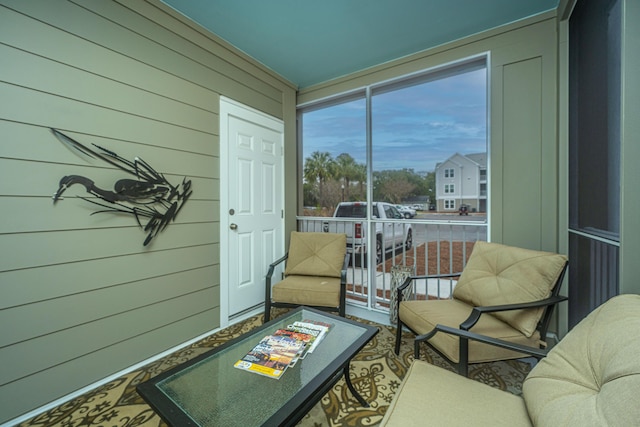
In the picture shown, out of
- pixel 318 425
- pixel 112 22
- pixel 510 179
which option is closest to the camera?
pixel 318 425

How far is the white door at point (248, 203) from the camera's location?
266 cm

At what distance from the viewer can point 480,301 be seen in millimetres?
1888

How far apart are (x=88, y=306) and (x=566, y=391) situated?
8.27 ft

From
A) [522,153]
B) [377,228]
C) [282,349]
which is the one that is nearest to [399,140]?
[377,228]

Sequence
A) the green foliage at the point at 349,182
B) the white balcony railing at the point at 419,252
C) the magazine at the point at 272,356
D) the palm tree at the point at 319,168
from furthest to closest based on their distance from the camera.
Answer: the palm tree at the point at 319,168 < the green foliage at the point at 349,182 < the white balcony railing at the point at 419,252 < the magazine at the point at 272,356

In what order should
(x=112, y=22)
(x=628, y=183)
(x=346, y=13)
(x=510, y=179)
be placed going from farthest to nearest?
(x=510, y=179), (x=346, y=13), (x=112, y=22), (x=628, y=183)

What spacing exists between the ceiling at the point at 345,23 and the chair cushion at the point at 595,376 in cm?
230

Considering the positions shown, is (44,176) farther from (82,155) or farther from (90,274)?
(90,274)

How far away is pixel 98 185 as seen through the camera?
181 cm

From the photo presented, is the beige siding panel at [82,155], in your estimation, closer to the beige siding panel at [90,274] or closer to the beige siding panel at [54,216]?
the beige siding panel at [54,216]

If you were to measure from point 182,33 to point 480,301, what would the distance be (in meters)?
3.19

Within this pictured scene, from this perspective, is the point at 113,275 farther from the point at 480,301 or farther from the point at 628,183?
the point at 628,183

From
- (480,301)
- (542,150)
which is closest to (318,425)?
(480,301)

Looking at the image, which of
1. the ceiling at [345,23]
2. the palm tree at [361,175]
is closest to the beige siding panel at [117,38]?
the ceiling at [345,23]
